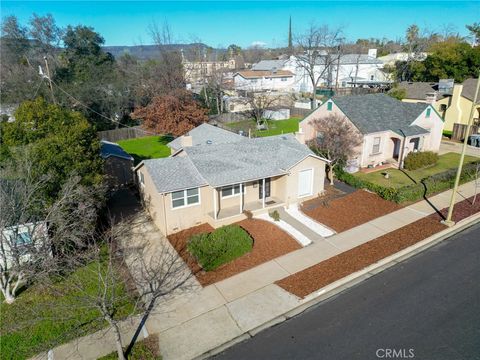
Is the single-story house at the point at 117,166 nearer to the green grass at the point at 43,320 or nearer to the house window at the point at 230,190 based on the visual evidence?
the house window at the point at 230,190

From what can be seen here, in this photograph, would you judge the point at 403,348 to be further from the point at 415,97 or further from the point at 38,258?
the point at 415,97

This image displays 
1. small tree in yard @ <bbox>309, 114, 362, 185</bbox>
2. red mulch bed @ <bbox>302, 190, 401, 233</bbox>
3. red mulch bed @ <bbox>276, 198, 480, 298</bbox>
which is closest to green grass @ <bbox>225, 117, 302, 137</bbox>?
small tree in yard @ <bbox>309, 114, 362, 185</bbox>

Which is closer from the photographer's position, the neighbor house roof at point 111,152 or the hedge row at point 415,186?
the hedge row at point 415,186

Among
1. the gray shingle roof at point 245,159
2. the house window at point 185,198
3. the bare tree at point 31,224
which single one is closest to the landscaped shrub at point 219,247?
the house window at point 185,198

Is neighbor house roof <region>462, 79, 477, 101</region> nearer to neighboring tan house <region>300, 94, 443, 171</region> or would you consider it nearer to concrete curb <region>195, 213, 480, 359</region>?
neighboring tan house <region>300, 94, 443, 171</region>

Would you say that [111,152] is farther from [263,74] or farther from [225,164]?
[263,74]

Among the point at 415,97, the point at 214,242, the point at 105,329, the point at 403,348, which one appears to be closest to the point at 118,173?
the point at 214,242
